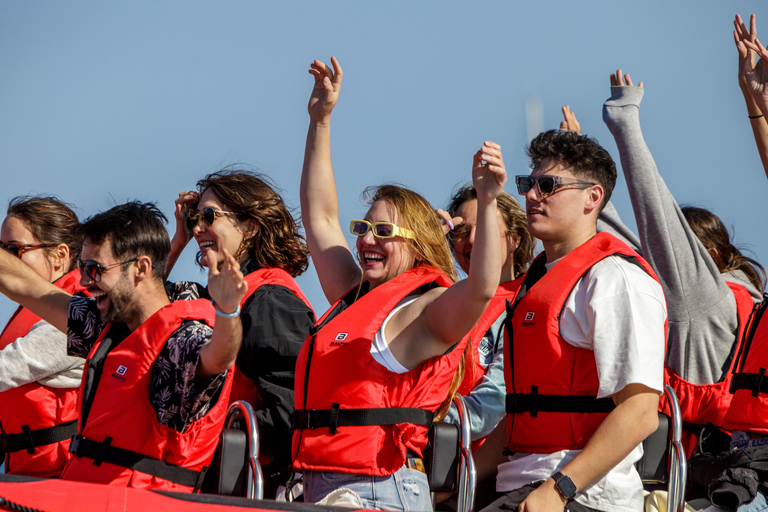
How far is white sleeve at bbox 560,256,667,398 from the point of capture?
2926 millimetres

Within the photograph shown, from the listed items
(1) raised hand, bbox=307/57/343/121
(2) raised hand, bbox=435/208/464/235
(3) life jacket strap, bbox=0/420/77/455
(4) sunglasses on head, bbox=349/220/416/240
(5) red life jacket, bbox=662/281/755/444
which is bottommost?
(5) red life jacket, bbox=662/281/755/444

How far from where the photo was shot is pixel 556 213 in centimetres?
348

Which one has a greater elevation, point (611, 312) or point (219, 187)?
point (219, 187)

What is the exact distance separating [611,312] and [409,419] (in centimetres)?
86

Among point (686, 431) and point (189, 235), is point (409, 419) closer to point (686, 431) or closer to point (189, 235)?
point (686, 431)

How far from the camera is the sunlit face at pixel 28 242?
5.36m

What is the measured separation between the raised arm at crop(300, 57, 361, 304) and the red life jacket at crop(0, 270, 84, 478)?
1775 millimetres

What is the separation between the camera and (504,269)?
4.88 m

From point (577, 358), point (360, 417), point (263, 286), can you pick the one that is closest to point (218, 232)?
point (263, 286)

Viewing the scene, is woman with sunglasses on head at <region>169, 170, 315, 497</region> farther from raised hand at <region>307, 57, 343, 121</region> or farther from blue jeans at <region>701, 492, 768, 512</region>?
blue jeans at <region>701, 492, 768, 512</region>

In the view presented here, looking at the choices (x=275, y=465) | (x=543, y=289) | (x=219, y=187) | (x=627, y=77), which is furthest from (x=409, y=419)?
(x=627, y=77)

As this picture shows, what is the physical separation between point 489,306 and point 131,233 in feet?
5.94

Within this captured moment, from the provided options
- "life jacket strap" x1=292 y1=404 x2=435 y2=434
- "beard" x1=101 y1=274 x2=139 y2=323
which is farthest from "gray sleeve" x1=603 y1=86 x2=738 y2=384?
"beard" x1=101 y1=274 x2=139 y2=323

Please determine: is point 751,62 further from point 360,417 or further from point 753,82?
point 360,417
